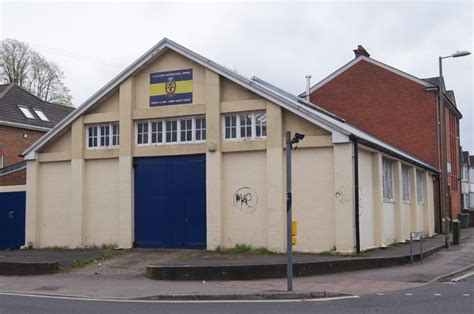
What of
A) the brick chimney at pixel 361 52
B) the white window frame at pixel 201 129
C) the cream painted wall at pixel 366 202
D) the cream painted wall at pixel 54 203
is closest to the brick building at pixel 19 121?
the cream painted wall at pixel 54 203

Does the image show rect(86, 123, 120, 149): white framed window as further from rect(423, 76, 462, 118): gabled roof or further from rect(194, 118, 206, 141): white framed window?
rect(423, 76, 462, 118): gabled roof

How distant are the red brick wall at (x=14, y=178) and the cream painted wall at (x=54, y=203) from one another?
4486mm

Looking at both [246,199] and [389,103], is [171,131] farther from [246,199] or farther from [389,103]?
[389,103]

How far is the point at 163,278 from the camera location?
1526cm

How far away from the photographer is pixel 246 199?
1967 cm

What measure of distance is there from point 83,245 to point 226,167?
20.7ft

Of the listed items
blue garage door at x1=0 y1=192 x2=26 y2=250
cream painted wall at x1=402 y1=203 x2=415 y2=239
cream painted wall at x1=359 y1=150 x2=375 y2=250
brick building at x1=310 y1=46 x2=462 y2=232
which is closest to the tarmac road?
cream painted wall at x1=359 y1=150 x2=375 y2=250

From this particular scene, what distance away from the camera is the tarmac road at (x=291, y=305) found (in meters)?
10.5

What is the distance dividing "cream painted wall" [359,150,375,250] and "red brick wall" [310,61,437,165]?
15.3 m

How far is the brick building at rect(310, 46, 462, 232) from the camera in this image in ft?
113

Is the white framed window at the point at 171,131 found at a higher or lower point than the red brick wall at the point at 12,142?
lower

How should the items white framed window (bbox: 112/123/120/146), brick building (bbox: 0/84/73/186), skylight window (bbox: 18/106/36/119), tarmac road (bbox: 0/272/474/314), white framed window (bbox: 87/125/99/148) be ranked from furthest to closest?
1. skylight window (bbox: 18/106/36/119)
2. brick building (bbox: 0/84/73/186)
3. white framed window (bbox: 87/125/99/148)
4. white framed window (bbox: 112/123/120/146)
5. tarmac road (bbox: 0/272/474/314)

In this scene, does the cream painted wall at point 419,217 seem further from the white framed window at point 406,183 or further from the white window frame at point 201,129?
the white window frame at point 201,129

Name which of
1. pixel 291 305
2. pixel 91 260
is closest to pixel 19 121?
pixel 91 260
